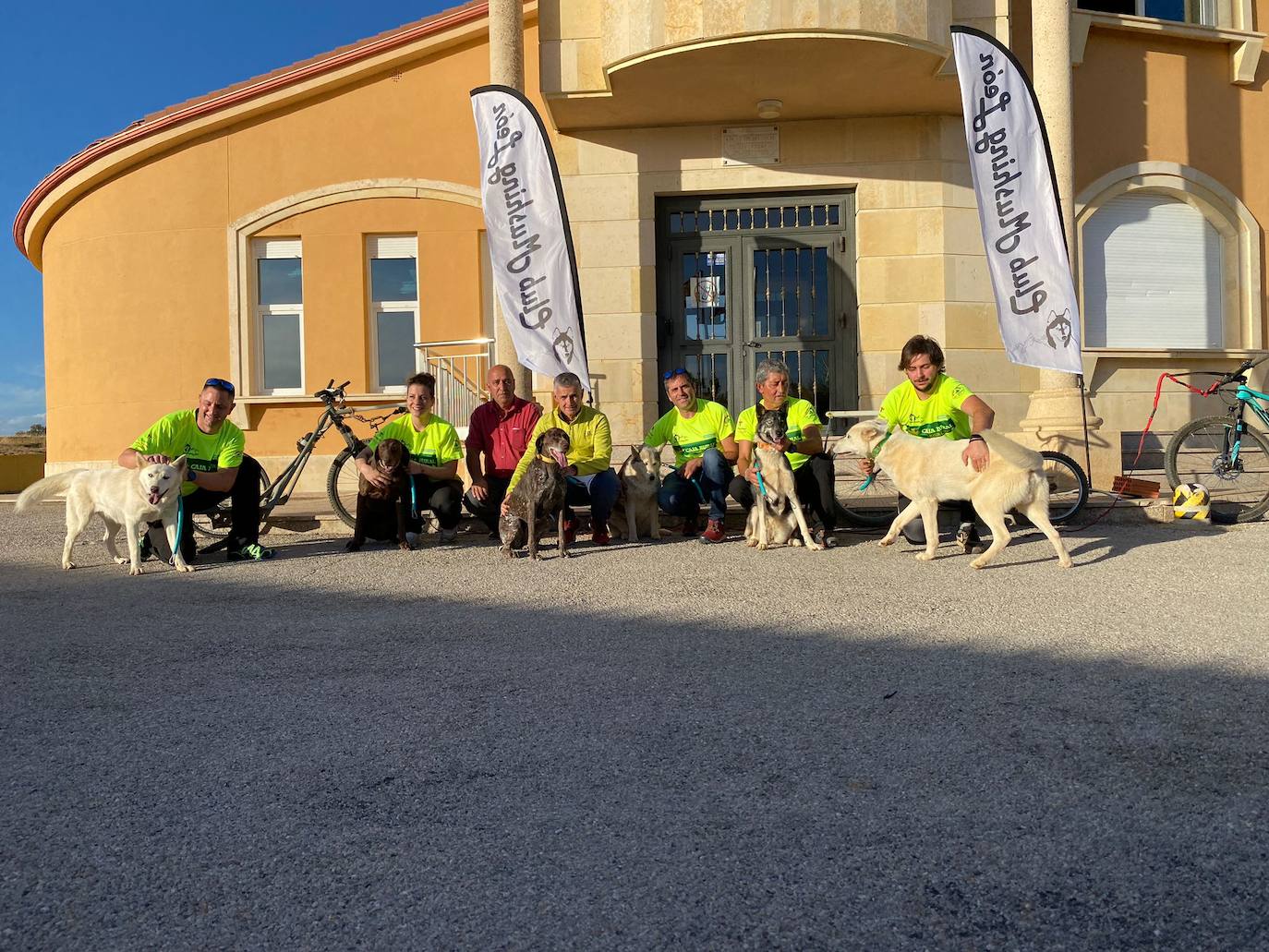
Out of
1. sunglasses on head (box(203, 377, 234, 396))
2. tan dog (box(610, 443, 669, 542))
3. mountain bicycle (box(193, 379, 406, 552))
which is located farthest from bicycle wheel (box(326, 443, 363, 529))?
tan dog (box(610, 443, 669, 542))

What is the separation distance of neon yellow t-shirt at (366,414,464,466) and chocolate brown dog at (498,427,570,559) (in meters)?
0.98

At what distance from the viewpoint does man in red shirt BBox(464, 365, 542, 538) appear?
7391mm

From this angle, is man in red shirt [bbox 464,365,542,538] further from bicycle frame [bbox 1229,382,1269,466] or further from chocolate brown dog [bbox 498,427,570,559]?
bicycle frame [bbox 1229,382,1269,466]

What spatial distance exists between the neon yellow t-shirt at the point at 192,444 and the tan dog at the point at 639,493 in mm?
2808

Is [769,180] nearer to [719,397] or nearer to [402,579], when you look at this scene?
[719,397]

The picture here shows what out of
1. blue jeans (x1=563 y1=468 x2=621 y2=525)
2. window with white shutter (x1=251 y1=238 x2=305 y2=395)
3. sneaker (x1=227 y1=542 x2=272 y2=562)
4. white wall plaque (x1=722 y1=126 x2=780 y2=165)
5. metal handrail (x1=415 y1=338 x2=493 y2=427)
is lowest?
sneaker (x1=227 y1=542 x2=272 y2=562)

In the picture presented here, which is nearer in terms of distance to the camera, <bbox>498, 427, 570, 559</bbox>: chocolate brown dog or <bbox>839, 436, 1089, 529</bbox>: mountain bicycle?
<bbox>498, 427, 570, 559</bbox>: chocolate brown dog

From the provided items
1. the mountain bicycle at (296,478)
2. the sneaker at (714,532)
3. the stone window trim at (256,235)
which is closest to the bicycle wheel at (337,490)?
the mountain bicycle at (296,478)

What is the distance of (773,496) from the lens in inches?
261

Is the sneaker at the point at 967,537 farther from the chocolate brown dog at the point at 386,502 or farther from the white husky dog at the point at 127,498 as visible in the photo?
the white husky dog at the point at 127,498

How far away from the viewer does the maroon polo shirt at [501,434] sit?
24.3ft

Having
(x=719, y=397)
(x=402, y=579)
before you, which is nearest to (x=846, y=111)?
(x=719, y=397)

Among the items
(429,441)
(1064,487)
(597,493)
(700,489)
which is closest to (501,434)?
(429,441)

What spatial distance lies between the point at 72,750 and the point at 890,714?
7.52 feet
